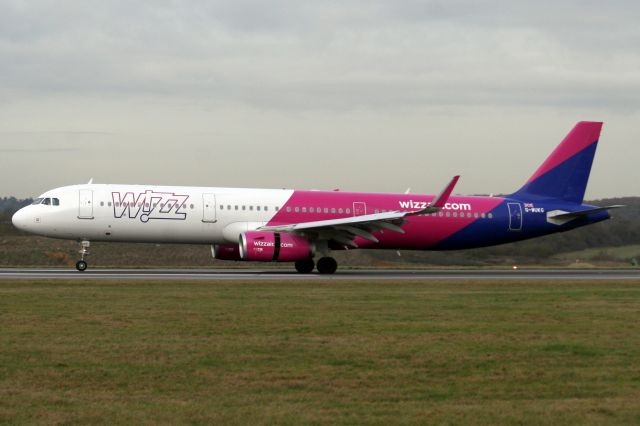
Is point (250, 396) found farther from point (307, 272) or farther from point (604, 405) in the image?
point (307, 272)

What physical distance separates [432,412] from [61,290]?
1756 cm

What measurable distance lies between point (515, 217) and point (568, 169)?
4.12m

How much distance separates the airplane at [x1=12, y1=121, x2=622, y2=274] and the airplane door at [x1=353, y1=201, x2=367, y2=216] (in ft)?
0.14

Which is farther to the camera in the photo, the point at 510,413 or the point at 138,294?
the point at 138,294

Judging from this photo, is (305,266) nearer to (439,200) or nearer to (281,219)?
(281,219)

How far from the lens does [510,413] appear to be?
1046 cm

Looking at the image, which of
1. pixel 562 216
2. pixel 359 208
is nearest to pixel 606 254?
pixel 562 216

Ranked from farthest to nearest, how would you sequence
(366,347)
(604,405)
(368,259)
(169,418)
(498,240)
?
(368,259), (498,240), (366,347), (604,405), (169,418)

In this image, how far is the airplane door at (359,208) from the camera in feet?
130

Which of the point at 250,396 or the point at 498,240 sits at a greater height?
the point at 498,240

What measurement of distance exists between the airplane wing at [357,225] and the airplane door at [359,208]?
1.00 metres

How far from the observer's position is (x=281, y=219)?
38594 millimetres

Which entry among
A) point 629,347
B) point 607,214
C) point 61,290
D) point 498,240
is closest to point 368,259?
point 498,240

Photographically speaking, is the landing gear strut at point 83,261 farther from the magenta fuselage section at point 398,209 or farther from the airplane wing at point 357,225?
the magenta fuselage section at point 398,209
